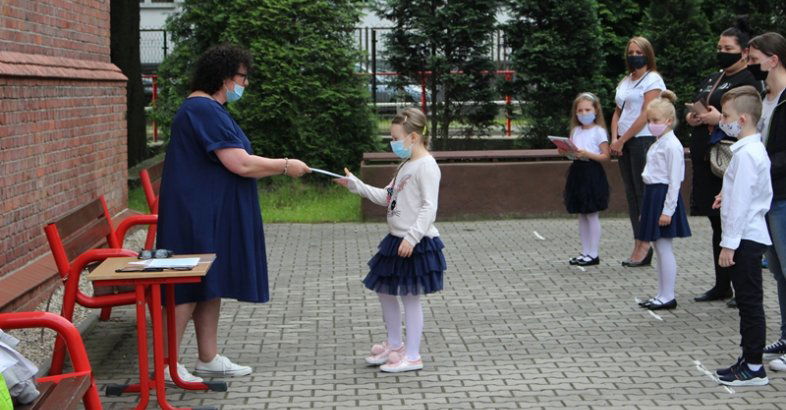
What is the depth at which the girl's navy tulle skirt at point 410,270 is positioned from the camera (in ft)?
23.1

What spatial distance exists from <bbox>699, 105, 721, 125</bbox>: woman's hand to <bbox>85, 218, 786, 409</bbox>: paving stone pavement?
1356 mm

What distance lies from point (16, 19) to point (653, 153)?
474cm

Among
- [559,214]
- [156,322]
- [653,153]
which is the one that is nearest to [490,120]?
[559,214]

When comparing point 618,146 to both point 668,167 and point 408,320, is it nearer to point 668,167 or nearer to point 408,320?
point 668,167

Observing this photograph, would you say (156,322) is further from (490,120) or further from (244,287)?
(490,120)

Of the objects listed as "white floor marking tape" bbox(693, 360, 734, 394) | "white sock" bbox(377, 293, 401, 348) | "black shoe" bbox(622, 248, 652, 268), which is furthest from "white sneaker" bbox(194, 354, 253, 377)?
"black shoe" bbox(622, 248, 652, 268)

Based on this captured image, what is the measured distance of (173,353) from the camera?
6.63 m

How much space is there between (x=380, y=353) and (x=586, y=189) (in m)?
3.96

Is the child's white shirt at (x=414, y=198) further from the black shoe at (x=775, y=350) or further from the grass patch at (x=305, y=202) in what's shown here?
the grass patch at (x=305, y=202)

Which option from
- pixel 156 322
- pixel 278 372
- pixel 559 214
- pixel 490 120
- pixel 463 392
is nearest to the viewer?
pixel 156 322

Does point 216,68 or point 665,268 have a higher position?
point 216,68

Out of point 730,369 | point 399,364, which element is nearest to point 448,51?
point 399,364

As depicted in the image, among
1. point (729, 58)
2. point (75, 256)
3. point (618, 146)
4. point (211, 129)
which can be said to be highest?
point (729, 58)

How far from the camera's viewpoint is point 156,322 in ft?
20.2
